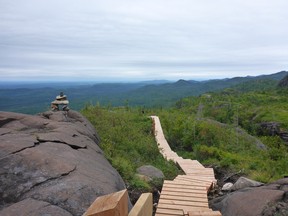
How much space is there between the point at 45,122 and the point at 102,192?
4.73 m

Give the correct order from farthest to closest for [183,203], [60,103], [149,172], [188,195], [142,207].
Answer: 1. [60,103]
2. [149,172]
3. [188,195]
4. [183,203]
5. [142,207]

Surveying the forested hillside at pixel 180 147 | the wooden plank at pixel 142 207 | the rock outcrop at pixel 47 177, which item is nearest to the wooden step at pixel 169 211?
the forested hillside at pixel 180 147

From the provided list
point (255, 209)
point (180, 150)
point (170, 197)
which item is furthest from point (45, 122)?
point (180, 150)

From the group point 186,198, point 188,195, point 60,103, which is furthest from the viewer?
point 60,103

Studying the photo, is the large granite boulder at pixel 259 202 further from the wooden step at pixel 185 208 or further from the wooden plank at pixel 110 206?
the wooden plank at pixel 110 206

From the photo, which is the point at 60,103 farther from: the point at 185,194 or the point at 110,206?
the point at 110,206

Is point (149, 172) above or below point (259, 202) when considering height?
below

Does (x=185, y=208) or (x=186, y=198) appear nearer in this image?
(x=185, y=208)

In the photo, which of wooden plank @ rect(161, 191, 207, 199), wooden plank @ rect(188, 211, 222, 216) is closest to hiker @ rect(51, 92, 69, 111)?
wooden plank @ rect(161, 191, 207, 199)

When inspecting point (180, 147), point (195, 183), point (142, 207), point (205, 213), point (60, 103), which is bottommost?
point (180, 147)

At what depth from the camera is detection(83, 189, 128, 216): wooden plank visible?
154cm

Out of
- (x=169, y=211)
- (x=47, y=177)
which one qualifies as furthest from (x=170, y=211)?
(x=47, y=177)

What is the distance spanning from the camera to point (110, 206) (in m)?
1.57

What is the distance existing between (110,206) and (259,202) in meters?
5.50
